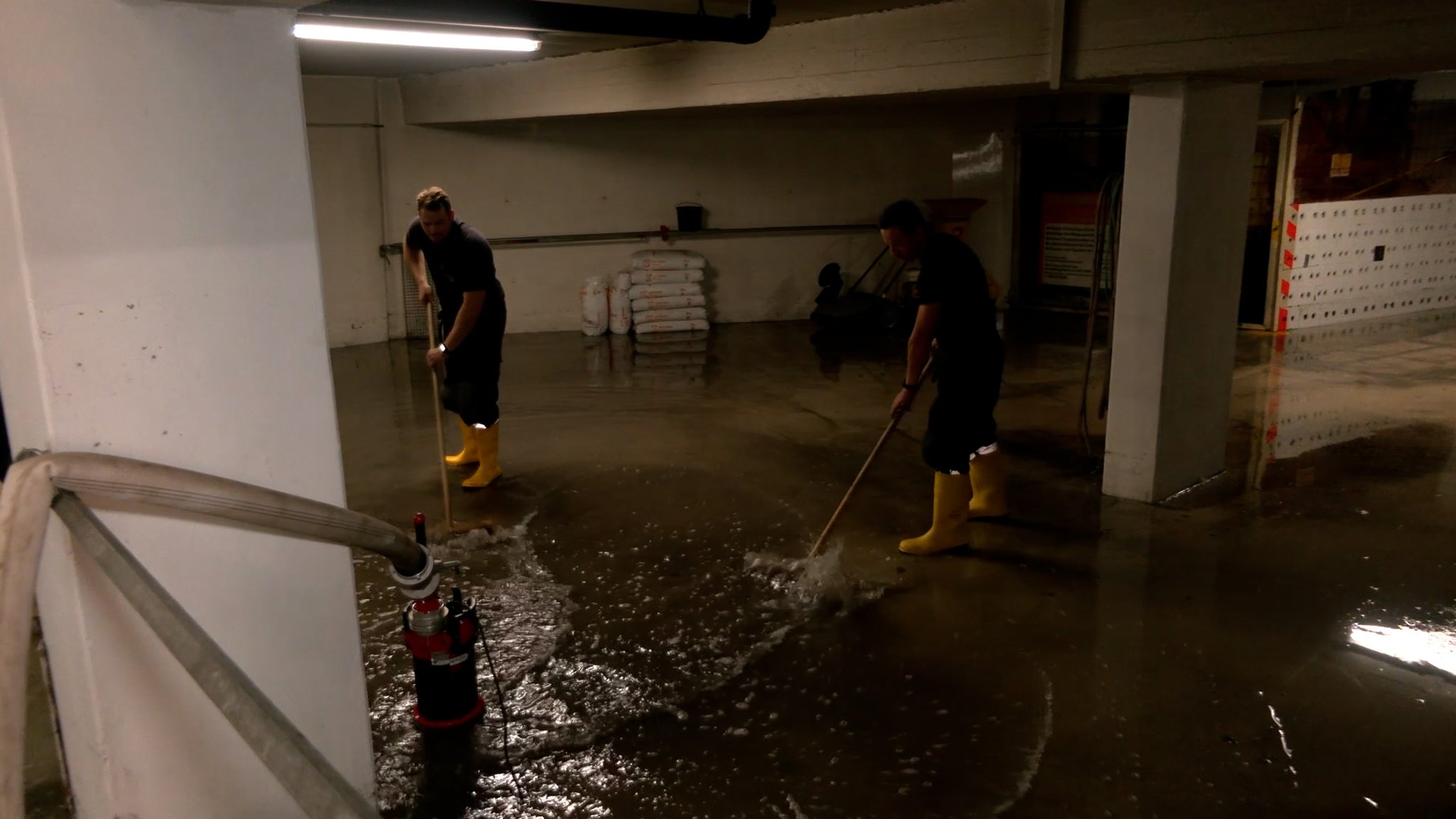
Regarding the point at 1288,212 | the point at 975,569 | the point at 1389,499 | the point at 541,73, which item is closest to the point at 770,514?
the point at 975,569

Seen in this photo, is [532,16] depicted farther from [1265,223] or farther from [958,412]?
[1265,223]

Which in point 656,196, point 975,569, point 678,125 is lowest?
point 975,569

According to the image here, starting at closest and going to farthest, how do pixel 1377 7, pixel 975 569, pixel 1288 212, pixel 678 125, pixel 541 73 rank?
1. pixel 1377 7
2. pixel 975 569
3. pixel 541 73
4. pixel 1288 212
5. pixel 678 125

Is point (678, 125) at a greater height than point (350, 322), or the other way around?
point (678, 125)

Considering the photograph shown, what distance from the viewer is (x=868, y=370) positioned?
7.91 metres

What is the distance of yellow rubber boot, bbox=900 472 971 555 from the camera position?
170 inches

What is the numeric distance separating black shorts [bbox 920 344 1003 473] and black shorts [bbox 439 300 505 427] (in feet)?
7.08

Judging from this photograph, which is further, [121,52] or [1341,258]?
[1341,258]

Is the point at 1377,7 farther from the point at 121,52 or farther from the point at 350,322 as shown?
the point at 350,322

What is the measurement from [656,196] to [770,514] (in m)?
5.91

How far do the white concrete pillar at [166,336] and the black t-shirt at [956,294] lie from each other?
2776mm

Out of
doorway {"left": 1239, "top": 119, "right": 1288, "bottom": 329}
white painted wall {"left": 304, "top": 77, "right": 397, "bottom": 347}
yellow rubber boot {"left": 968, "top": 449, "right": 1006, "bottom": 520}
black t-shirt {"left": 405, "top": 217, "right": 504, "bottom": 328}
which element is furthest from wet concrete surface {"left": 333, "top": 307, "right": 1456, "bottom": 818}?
white painted wall {"left": 304, "top": 77, "right": 397, "bottom": 347}

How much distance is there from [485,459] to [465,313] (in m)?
0.84

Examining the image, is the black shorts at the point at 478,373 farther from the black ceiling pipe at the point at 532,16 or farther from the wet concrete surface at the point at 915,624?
the black ceiling pipe at the point at 532,16
